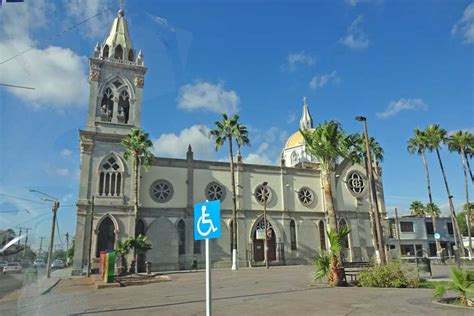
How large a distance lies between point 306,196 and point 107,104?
2650cm

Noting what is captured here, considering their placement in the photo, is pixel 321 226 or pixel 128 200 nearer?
pixel 128 200

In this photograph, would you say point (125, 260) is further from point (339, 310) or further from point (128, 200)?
point (339, 310)

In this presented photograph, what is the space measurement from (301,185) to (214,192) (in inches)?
486

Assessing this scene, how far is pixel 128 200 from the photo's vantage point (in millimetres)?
36750

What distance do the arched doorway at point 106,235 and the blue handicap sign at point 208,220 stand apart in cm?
3164

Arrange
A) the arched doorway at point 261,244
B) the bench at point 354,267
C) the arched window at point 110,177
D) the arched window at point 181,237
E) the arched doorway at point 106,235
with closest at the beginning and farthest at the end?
the bench at point 354,267
the arched doorway at point 106,235
the arched window at point 110,177
the arched window at point 181,237
the arched doorway at point 261,244

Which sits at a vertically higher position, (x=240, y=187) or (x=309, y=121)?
(x=309, y=121)

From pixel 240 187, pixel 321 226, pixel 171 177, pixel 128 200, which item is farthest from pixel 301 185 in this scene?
Answer: pixel 128 200

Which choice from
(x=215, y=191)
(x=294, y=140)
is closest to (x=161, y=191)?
(x=215, y=191)

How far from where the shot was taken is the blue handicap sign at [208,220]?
6012 mm

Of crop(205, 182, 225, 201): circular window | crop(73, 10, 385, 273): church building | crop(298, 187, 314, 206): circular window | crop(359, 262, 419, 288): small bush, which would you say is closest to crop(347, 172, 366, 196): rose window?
crop(73, 10, 385, 273): church building

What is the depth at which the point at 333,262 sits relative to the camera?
58.9 ft

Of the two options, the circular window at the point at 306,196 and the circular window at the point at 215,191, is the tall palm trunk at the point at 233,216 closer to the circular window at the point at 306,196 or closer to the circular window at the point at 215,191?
the circular window at the point at 215,191

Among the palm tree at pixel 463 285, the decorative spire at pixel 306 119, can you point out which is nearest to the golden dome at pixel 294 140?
the decorative spire at pixel 306 119
